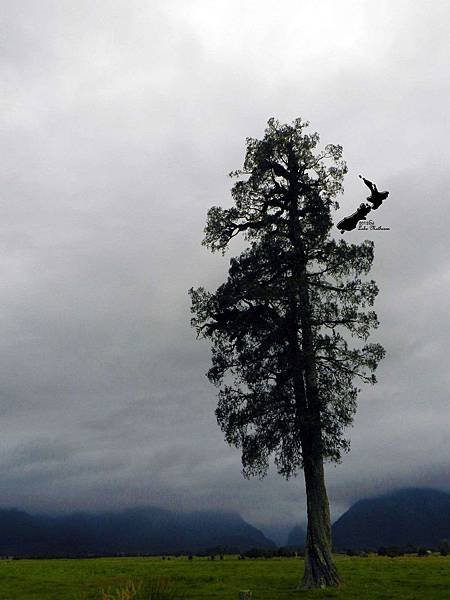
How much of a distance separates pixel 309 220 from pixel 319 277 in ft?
10.9

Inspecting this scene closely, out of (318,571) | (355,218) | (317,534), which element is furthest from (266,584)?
(355,218)

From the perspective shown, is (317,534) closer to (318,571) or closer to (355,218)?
(318,571)

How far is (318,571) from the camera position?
28.5m

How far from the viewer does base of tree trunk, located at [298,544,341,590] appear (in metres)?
28.2

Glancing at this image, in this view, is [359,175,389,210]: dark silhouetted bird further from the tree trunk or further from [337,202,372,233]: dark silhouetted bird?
the tree trunk

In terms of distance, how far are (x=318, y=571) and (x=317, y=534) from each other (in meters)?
1.59

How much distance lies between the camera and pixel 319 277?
3209 centimetres

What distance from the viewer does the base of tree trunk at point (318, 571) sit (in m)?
28.2

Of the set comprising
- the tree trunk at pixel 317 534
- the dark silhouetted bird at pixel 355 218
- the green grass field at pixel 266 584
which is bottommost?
the green grass field at pixel 266 584

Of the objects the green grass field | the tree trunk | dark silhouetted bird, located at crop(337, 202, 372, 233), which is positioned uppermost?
dark silhouetted bird, located at crop(337, 202, 372, 233)

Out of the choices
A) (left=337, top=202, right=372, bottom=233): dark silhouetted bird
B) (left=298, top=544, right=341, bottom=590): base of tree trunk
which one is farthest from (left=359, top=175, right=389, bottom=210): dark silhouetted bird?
(left=298, top=544, right=341, bottom=590): base of tree trunk

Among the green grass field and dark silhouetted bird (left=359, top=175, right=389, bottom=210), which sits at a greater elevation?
dark silhouetted bird (left=359, top=175, right=389, bottom=210)

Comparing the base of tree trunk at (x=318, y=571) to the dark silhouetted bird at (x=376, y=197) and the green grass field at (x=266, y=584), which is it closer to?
the green grass field at (x=266, y=584)

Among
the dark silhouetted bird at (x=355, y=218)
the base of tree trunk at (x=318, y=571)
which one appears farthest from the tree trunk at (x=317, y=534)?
the dark silhouetted bird at (x=355, y=218)
